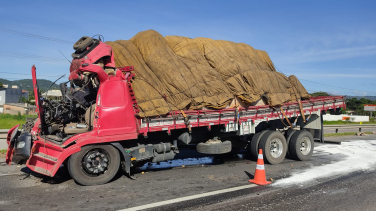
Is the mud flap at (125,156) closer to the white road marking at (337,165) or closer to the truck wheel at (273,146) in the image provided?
the white road marking at (337,165)

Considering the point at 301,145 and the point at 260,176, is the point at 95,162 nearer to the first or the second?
the point at 260,176

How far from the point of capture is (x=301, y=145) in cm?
1027

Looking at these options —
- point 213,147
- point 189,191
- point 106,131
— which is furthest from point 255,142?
point 106,131

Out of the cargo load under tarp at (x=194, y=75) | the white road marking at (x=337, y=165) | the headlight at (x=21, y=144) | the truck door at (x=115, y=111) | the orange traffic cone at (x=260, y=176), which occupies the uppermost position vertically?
the cargo load under tarp at (x=194, y=75)

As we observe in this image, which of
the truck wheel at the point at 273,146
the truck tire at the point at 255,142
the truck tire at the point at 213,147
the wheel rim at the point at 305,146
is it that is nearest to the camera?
the truck tire at the point at 213,147

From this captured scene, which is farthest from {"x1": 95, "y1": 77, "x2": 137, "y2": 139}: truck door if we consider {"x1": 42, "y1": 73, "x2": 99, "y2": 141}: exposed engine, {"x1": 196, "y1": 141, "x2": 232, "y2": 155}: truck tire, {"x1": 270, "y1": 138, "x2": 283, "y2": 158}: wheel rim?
{"x1": 270, "y1": 138, "x2": 283, "y2": 158}: wheel rim

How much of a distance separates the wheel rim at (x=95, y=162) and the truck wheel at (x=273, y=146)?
464cm

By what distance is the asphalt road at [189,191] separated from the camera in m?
5.39

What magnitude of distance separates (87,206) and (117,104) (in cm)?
248

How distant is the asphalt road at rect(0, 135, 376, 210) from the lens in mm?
5387

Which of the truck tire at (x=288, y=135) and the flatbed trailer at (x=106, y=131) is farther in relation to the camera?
the truck tire at (x=288, y=135)

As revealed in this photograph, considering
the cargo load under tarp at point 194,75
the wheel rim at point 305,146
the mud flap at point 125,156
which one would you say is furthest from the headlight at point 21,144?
the wheel rim at point 305,146

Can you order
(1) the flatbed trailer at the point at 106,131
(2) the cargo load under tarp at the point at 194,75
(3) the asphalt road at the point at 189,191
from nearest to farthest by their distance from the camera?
(3) the asphalt road at the point at 189,191
(1) the flatbed trailer at the point at 106,131
(2) the cargo load under tarp at the point at 194,75

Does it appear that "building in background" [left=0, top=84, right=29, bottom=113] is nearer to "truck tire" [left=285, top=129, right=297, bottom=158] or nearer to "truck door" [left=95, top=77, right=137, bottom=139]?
"truck door" [left=95, top=77, right=137, bottom=139]
